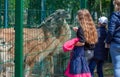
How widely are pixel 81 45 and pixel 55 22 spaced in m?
2.07

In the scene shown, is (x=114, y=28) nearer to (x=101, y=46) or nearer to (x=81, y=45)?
(x=81, y=45)

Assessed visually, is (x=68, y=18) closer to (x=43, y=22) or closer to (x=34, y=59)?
(x=43, y=22)

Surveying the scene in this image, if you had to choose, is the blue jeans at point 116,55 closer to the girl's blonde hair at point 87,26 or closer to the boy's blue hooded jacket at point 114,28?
the boy's blue hooded jacket at point 114,28

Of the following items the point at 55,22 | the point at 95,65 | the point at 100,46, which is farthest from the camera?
the point at 55,22

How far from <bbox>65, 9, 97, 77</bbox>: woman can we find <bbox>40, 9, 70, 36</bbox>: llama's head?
180 cm

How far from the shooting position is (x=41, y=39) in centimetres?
851

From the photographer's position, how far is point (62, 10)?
8586 mm

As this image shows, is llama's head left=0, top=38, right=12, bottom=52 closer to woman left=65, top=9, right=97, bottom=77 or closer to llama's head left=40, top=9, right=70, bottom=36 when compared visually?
llama's head left=40, top=9, right=70, bottom=36

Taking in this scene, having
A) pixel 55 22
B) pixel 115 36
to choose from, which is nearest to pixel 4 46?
pixel 55 22

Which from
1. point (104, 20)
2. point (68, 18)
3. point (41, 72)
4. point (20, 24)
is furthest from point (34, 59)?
point (20, 24)

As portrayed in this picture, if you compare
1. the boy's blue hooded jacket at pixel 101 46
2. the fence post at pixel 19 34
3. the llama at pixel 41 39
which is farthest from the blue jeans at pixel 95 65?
the fence post at pixel 19 34

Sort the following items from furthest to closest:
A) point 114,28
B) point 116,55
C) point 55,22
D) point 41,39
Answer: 1. point 55,22
2. point 41,39
3. point 116,55
4. point 114,28

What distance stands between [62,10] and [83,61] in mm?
2157

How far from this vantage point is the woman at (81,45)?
6.60m
